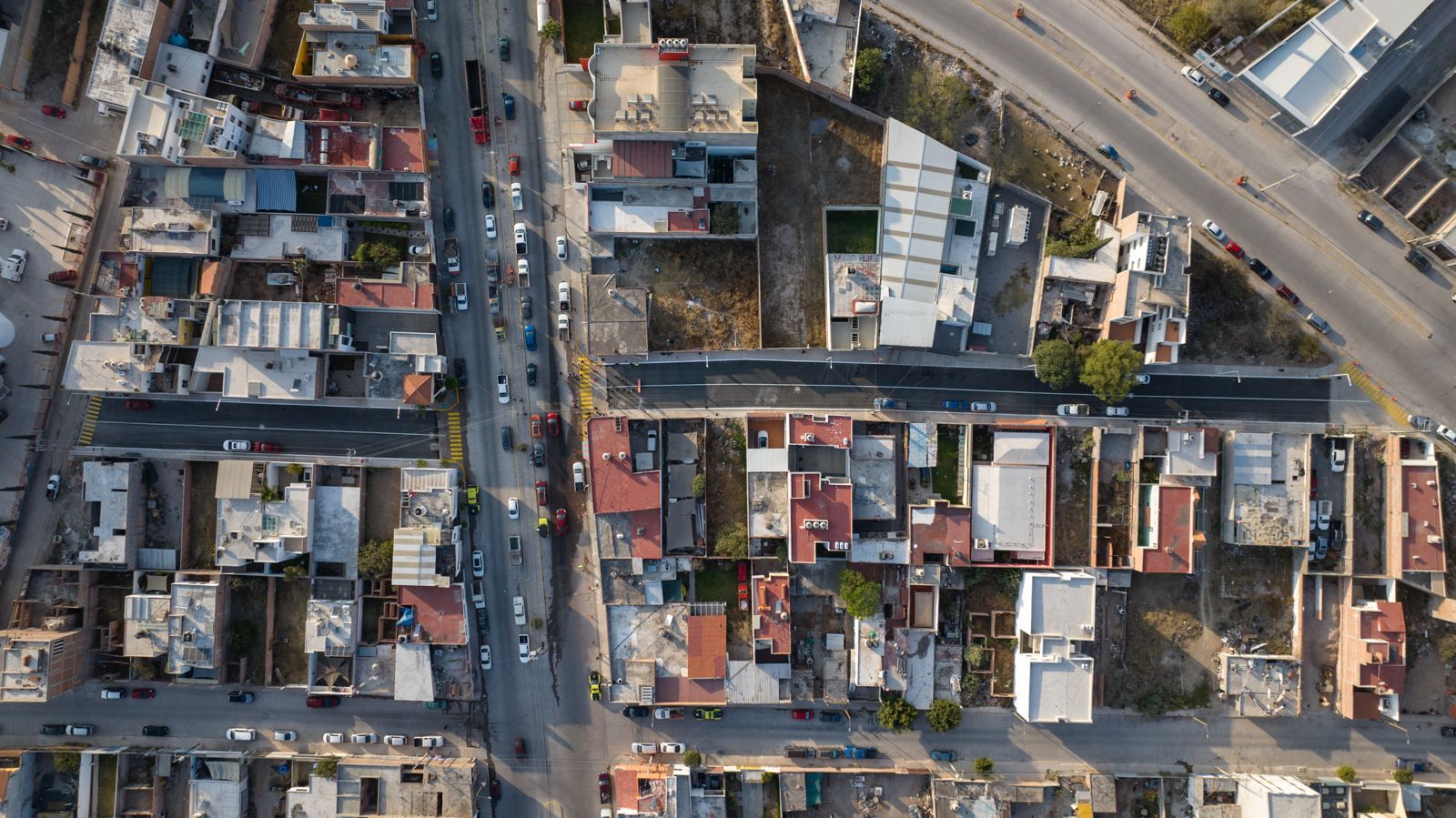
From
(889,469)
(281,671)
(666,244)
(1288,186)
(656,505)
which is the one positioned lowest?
(281,671)

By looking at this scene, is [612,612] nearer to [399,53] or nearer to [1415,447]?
[399,53]

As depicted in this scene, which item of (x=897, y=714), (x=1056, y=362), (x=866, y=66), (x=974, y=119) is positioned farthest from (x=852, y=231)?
(x=897, y=714)

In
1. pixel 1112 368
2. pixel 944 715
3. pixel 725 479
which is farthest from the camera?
pixel 725 479

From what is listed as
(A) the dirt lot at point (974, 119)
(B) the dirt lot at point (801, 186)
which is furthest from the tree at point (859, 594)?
(A) the dirt lot at point (974, 119)

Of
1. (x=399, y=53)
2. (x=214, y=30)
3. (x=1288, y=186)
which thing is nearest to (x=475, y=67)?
(x=399, y=53)

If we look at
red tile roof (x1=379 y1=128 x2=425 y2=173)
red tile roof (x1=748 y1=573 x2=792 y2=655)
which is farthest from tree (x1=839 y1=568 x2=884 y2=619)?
red tile roof (x1=379 y1=128 x2=425 y2=173)

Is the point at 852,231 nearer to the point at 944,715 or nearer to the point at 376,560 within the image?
the point at 944,715
